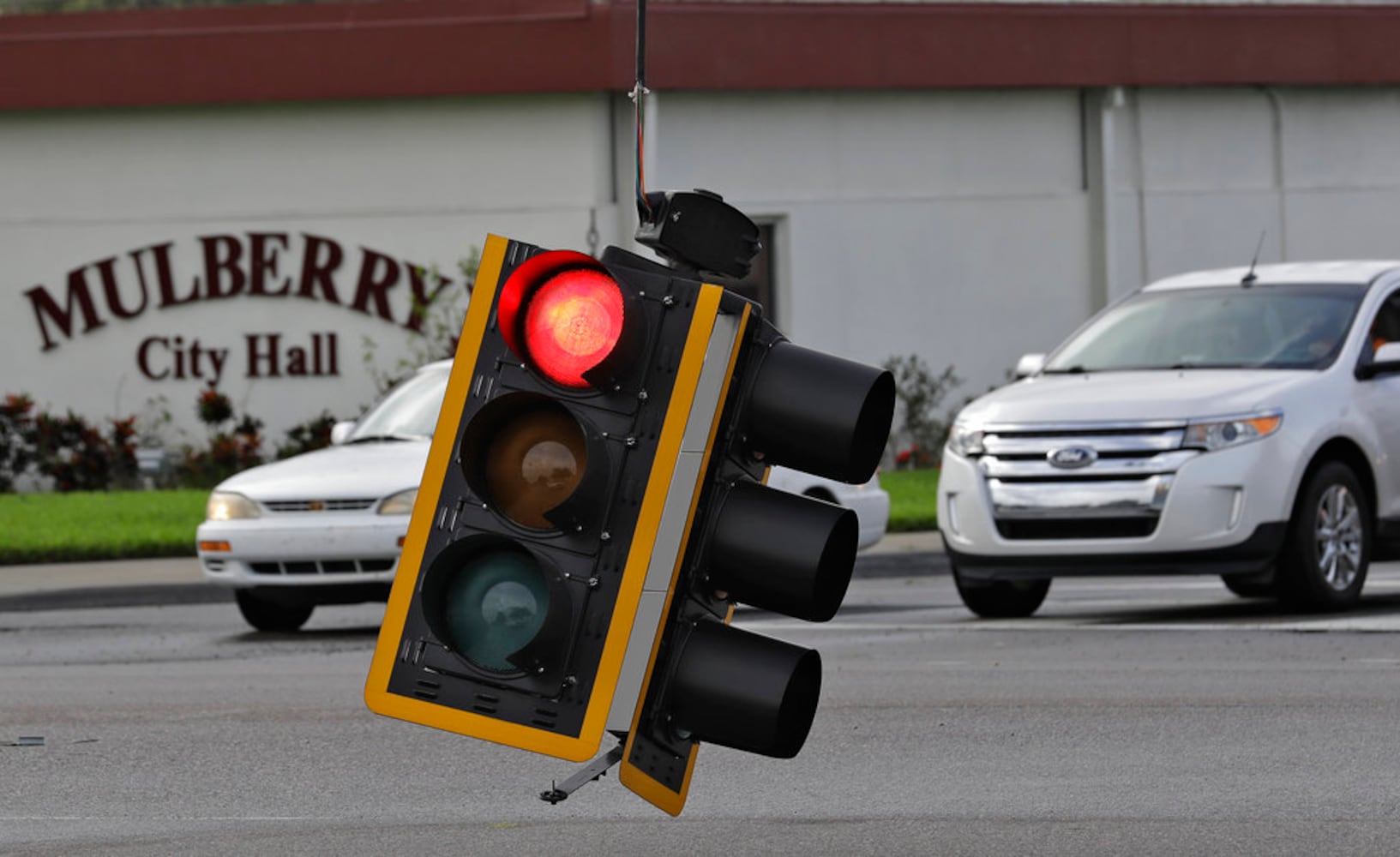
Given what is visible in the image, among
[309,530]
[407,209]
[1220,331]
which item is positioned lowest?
[309,530]

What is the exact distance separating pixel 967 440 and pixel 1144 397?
3.11 ft

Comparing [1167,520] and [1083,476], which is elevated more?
[1083,476]

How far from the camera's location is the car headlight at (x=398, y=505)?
13266 mm

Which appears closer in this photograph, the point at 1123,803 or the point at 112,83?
the point at 1123,803

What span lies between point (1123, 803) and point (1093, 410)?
18.2 ft

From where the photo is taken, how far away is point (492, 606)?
4.69 m

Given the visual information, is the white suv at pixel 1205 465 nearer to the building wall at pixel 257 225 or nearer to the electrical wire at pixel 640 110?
the electrical wire at pixel 640 110

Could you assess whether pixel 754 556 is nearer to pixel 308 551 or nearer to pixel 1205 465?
pixel 1205 465

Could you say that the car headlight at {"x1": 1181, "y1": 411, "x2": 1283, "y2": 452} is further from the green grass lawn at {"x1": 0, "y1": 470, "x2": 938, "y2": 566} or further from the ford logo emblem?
the green grass lawn at {"x1": 0, "y1": 470, "x2": 938, "y2": 566}

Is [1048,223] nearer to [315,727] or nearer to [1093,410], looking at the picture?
[1093,410]

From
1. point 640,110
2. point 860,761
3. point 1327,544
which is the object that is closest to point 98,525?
point 1327,544

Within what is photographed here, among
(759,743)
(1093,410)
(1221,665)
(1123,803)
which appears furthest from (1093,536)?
(759,743)

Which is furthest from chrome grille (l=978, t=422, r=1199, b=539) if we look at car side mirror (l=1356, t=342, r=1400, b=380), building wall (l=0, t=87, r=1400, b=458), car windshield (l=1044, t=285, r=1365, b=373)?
building wall (l=0, t=87, r=1400, b=458)

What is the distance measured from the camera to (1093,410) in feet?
40.1
